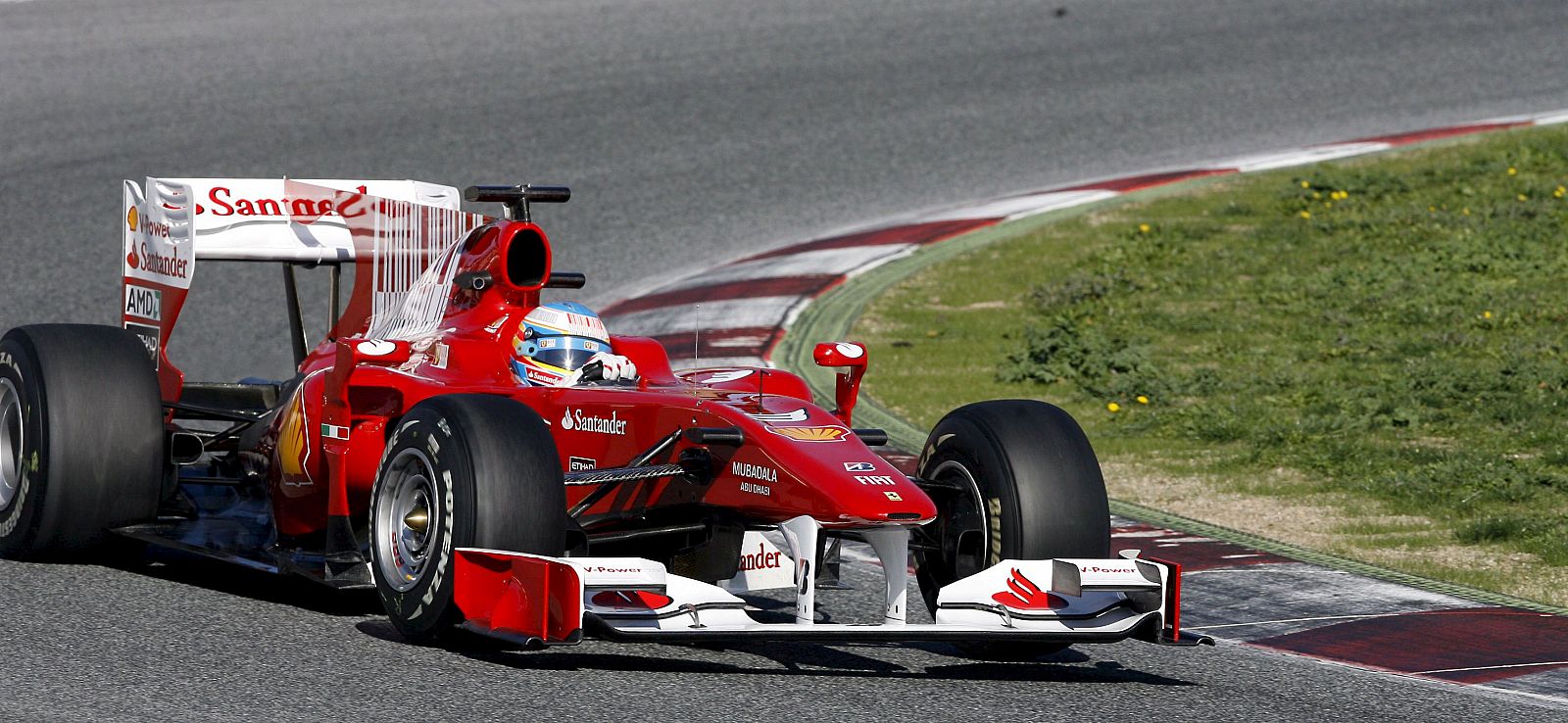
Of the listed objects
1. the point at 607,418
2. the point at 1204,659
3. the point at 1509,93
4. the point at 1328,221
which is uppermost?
the point at 1509,93

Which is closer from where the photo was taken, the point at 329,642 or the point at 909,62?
the point at 329,642

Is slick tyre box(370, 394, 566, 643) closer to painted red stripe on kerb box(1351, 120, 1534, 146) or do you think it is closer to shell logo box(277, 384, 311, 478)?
shell logo box(277, 384, 311, 478)

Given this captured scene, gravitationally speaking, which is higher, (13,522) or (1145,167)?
(1145,167)

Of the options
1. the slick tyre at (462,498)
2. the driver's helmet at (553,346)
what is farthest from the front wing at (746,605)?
the driver's helmet at (553,346)

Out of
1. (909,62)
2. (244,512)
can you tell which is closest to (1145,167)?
(909,62)

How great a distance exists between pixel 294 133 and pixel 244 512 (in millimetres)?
8890

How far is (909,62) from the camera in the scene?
1981 cm

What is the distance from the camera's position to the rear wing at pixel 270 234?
841cm

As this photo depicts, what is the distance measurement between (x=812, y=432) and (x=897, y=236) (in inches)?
338

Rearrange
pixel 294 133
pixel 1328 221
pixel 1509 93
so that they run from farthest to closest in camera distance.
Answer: pixel 1509 93
pixel 294 133
pixel 1328 221

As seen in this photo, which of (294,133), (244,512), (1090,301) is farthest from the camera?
(294,133)

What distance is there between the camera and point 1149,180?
54.7 feet

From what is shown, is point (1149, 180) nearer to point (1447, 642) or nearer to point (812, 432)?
point (1447, 642)

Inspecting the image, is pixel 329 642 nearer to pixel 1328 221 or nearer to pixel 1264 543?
pixel 1264 543
